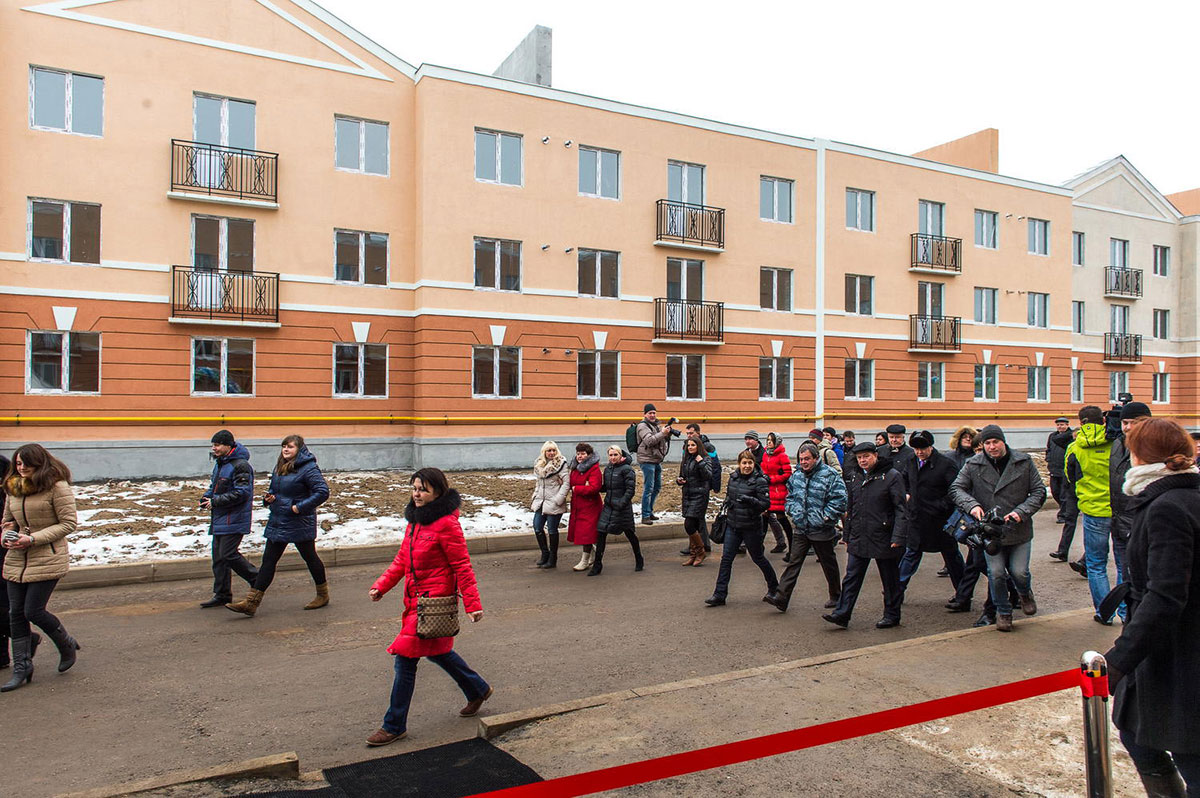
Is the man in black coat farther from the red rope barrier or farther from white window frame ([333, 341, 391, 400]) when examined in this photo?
white window frame ([333, 341, 391, 400])

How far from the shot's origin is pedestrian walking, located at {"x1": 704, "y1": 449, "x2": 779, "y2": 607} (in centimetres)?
873

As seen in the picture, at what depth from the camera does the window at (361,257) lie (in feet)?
73.0

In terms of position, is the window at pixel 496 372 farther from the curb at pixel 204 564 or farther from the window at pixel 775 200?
the curb at pixel 204 564

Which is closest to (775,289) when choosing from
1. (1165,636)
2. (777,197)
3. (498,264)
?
(777,197)

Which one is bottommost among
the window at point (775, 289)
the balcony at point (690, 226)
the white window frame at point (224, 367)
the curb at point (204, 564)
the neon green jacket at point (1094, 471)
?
the curb at point (204, 564)

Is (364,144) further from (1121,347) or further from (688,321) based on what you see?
(1121,347)

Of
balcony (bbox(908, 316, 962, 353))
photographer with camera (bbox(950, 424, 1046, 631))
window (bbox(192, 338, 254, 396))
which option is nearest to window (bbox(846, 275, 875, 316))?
balcony (bbox(908, 316, 962, 353))

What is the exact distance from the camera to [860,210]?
2938 cm

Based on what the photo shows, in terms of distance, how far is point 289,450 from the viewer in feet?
28.1

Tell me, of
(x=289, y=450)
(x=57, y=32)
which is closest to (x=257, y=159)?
(x=57, y=32)

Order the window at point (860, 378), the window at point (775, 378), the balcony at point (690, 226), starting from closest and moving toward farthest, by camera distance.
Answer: the balcony at point (690, 226) < the window at point (775, 378) < the window at point (860, 378)

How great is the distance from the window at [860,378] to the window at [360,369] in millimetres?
16351

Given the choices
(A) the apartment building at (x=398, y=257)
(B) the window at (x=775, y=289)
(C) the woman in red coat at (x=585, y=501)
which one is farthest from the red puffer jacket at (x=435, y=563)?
(B) the window at (x=775, y=289)

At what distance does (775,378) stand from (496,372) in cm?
1006
